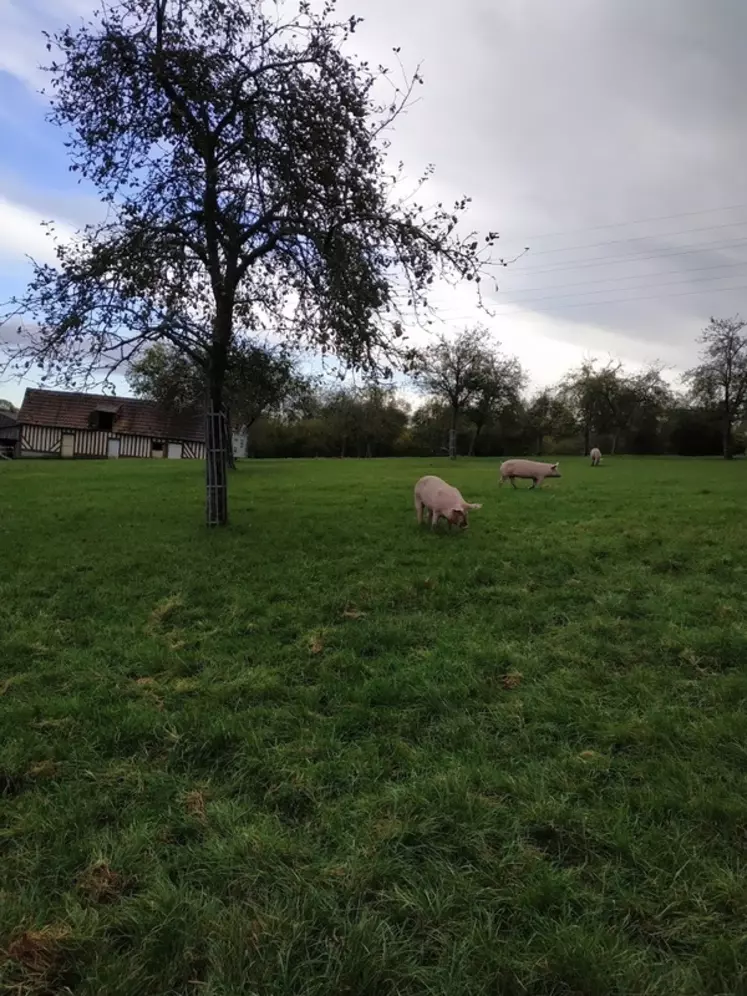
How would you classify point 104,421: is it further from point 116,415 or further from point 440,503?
point 440,503

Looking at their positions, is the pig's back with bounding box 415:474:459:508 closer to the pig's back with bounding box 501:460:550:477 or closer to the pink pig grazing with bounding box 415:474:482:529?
the pink pig grazing with bounding box 415:474:482:529

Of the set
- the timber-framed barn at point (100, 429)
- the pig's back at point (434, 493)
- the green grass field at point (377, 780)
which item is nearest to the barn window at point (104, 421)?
the timber-framed barn at point (100, 429)

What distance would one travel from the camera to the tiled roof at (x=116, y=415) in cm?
6288

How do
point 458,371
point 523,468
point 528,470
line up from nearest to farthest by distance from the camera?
point 528,470, point 523,468, point 458,371

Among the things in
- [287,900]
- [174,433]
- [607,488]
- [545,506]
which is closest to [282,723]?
[287,900]

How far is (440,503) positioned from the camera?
494 inches

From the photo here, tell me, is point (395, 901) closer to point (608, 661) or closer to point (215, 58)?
point (608, 661)

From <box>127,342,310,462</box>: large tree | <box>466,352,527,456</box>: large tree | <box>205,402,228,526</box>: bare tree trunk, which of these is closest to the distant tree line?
<box>466,352,527,456</box>: large tree

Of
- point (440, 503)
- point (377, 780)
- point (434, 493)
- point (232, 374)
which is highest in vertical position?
point (232, 374)

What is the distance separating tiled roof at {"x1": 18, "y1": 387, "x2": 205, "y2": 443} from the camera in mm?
62875

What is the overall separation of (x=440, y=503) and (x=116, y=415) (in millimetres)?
60427

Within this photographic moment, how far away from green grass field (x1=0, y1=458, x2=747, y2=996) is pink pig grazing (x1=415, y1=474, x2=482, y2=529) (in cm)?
290

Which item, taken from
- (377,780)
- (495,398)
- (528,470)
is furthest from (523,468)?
(495,398)

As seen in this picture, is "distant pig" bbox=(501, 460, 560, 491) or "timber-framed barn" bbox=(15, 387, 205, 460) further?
"timber-framed barn" bbox=(15, 387, 205, 460)
